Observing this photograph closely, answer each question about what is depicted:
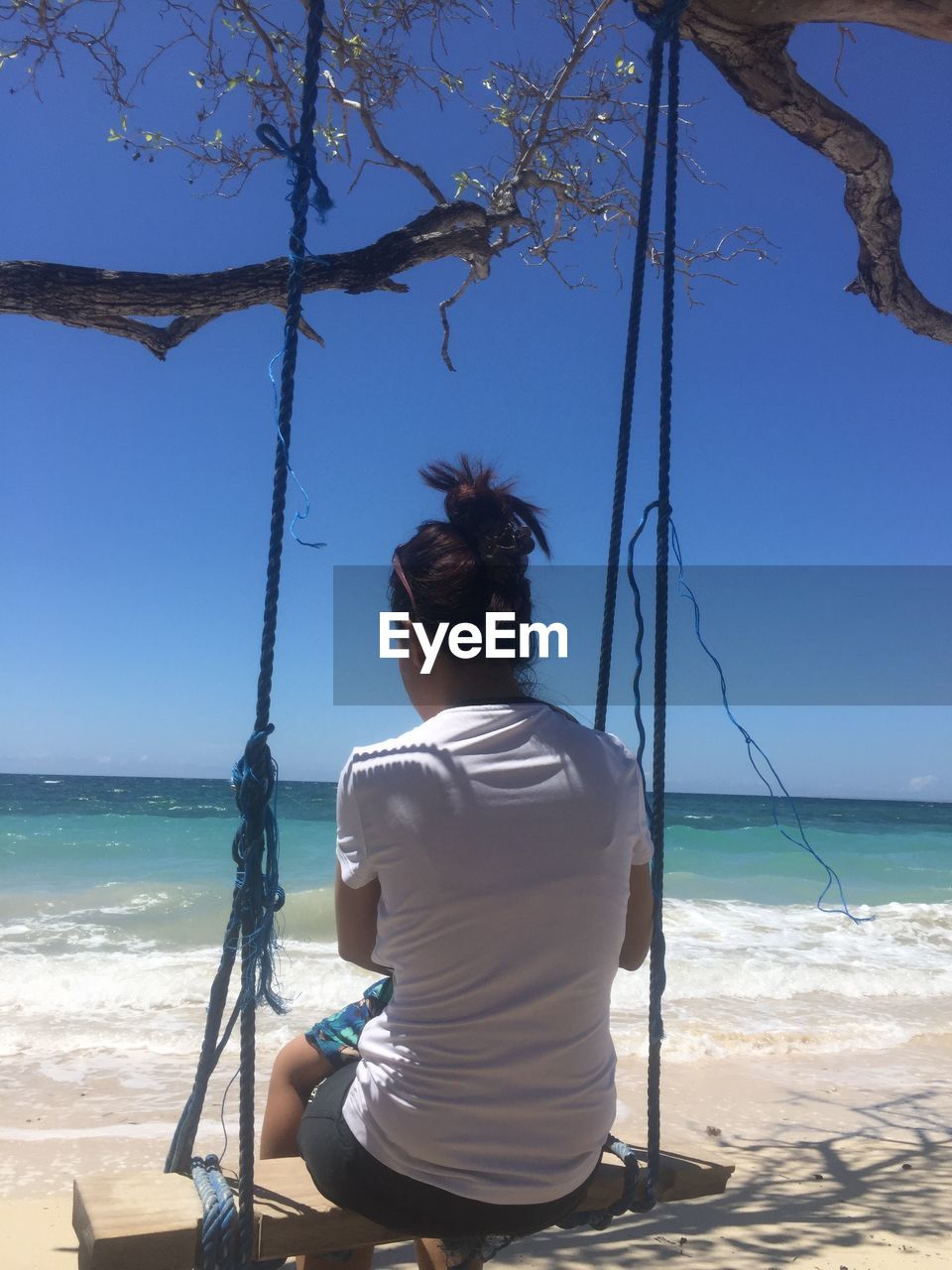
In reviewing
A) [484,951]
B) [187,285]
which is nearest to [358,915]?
[484,951]

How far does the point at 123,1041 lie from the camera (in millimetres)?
4352

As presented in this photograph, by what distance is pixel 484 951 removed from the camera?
3.51 ft

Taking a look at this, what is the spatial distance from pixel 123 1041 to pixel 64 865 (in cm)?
785

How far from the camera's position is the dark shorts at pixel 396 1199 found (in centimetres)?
111

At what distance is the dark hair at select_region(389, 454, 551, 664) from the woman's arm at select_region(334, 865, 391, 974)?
0.33 meters

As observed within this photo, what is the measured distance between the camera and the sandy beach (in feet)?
7.88

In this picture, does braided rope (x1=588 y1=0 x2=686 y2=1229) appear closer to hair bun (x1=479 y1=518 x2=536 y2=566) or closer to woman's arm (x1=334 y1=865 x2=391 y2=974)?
hair bun (x1=479 y1=518 x2=536 y2=566)

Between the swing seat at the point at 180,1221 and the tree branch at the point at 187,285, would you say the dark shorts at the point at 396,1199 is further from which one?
the tree branch at the point at 187,285

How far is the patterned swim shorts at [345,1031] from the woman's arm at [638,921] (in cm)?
37

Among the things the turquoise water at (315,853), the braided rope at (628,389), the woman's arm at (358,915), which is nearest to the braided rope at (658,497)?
the braided rope at (628,389)

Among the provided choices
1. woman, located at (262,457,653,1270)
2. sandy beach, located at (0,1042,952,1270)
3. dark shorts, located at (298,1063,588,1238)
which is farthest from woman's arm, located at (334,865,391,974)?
sandy beach, located at (0,1042,952,1270)

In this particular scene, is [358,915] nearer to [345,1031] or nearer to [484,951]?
[484,951]

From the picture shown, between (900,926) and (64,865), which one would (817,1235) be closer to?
(900,926)

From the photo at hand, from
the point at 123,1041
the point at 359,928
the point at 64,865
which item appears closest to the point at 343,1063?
the point at 359,928
